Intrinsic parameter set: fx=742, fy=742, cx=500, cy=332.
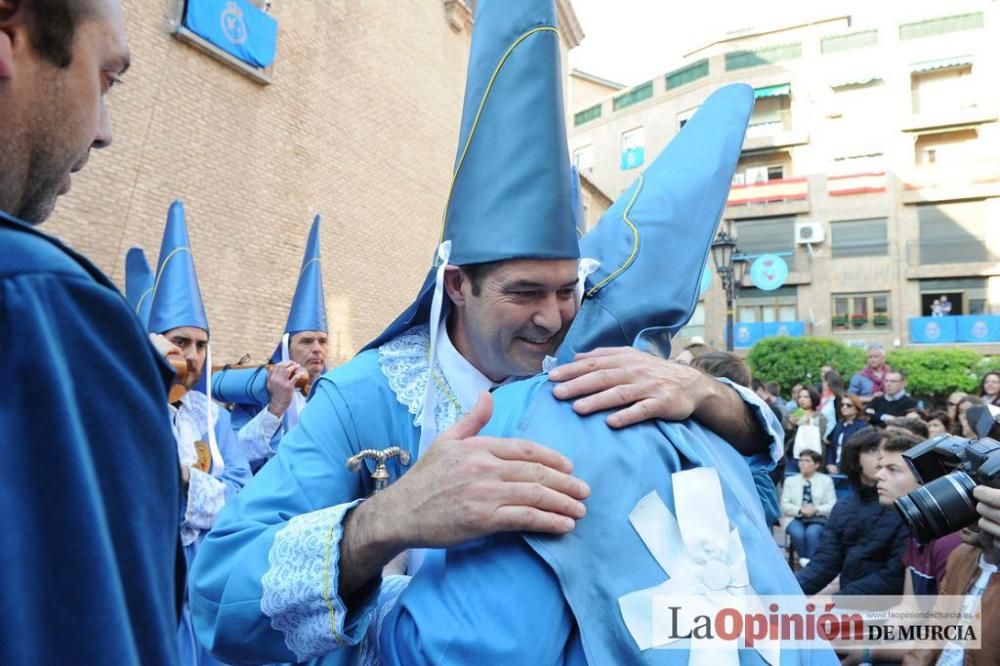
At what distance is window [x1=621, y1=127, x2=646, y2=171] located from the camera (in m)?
35.7

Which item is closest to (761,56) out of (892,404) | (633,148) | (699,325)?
(633,148)

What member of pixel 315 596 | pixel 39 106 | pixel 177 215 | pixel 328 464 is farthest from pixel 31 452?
pixel 177 215

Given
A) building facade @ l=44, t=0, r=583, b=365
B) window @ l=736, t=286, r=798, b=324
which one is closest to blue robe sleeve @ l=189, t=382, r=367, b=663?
building facade @ l=44, t=0, r=583, b=365

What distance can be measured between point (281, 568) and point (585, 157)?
3880 cm

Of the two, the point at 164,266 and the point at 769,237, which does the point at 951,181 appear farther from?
the point at 164,266

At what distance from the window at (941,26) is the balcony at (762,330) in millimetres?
13006

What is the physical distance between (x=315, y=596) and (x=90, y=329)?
78cm

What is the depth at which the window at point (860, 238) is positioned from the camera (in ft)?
102

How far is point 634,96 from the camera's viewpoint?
36562mm

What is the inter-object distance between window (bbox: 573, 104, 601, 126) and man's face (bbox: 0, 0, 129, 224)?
1535 inches

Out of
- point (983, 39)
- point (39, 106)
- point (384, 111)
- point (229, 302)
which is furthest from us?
point (983, 39)

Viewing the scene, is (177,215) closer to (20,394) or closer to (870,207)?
(20,394)

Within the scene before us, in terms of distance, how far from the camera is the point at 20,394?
26.3 inches

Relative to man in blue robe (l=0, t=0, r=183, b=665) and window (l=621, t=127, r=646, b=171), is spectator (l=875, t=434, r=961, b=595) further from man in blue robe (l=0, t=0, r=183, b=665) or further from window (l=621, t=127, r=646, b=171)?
window (l=621, t=127, r=646, b=171)
